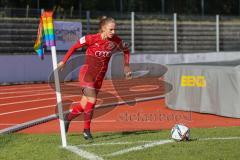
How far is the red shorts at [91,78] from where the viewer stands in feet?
33.2

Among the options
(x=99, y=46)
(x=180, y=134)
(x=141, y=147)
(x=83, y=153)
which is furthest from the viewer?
(x=99, y=46)

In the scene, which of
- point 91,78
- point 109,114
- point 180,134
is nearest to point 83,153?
point 180,134

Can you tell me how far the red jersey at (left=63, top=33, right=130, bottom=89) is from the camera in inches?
395

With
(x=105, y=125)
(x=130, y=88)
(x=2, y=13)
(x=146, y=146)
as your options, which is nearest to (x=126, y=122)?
(x=105, y=125)

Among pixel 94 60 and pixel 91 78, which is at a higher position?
pixel 94 60

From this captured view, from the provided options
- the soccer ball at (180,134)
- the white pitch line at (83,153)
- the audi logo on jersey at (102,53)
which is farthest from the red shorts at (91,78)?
the soccer ball at (180,134)

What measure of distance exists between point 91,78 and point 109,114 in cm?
458

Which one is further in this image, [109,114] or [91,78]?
[109,114]

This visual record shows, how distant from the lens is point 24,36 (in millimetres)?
26969

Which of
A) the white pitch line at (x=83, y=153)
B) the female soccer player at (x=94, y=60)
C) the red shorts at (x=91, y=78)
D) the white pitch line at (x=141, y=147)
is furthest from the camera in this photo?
the red shorts at (x=91, y=78)

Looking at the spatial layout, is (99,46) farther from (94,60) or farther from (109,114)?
(109,114)

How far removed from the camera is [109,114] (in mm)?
14617

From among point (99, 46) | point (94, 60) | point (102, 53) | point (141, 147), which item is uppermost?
point (99, 46)

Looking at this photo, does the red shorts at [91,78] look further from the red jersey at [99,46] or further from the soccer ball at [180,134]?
the soccer ball at [180,134]
